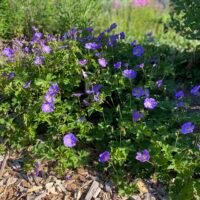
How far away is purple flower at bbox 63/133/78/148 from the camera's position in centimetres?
341

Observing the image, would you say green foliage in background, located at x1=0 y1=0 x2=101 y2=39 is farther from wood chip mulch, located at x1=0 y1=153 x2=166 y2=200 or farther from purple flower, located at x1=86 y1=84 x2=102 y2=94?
wood chip mulch, located at x1=0 y1=153 x2=166 y2=200

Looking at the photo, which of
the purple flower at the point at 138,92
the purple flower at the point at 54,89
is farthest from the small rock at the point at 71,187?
the purple flower at the point at 138,92

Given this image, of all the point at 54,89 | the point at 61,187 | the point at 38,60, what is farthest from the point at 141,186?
the point at 38,60

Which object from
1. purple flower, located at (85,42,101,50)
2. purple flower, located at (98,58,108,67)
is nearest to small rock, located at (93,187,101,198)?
purple flower, located at (98,58,108,67)

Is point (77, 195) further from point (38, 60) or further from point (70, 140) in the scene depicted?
point (38, 60)

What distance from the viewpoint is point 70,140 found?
3434mm

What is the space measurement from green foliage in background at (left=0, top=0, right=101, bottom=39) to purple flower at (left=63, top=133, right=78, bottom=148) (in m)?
2.28

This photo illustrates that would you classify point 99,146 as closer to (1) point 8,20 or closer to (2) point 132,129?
(2) point 132,129

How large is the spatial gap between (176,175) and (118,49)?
5.26 feet

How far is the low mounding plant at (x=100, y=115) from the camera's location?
11.0 feet

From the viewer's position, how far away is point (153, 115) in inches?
150

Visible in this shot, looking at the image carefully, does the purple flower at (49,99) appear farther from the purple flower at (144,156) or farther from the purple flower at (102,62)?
the purple flower at (144,156)

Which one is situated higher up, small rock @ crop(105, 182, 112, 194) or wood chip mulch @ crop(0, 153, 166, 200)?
small rock @ crop(105, 182, 112, 194)

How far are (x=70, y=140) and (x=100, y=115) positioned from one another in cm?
61
